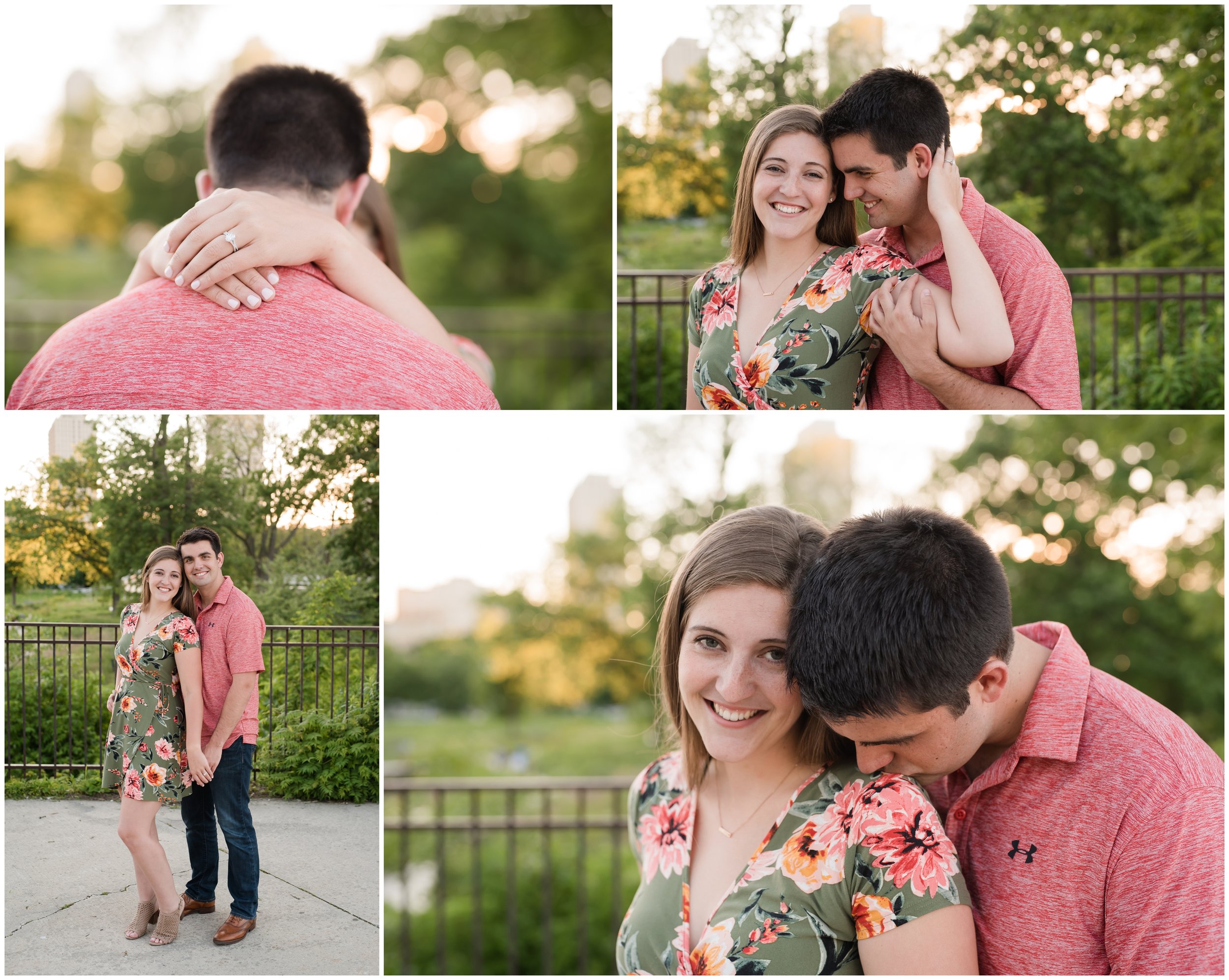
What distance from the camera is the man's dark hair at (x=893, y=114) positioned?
5.70 feet

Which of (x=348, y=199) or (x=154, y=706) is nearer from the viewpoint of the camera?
(x=154, y=706)

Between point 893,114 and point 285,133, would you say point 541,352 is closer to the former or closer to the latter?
point 285,133

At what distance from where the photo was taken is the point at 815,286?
1.80m

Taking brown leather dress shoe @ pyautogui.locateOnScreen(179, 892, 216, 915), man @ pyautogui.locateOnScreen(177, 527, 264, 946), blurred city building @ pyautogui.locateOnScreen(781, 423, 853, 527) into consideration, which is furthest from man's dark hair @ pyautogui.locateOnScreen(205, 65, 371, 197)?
blurred city building @ pyautogui.locateOnScreen(781, 423, 853, 527)

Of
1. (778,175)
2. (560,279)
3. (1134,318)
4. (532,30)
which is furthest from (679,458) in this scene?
(778,175)

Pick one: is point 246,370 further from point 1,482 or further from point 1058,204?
point 1058,204

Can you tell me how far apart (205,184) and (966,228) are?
1723 mm

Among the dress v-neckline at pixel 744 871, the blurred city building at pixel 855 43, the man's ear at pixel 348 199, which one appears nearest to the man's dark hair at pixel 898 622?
the dress v-neckline at pixel 744 871

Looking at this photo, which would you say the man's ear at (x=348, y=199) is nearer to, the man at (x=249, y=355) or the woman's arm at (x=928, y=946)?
the man at (x=249, y=355)

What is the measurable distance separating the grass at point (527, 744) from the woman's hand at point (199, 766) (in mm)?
7493

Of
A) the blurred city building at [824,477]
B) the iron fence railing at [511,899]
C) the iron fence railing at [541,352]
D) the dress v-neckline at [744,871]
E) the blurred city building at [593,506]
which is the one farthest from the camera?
the blurred city building at [593,506]

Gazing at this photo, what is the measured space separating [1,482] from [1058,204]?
2.72m

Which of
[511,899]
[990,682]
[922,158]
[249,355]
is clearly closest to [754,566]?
[990,682]

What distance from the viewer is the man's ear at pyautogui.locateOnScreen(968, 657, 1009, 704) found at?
1413 millimetres
